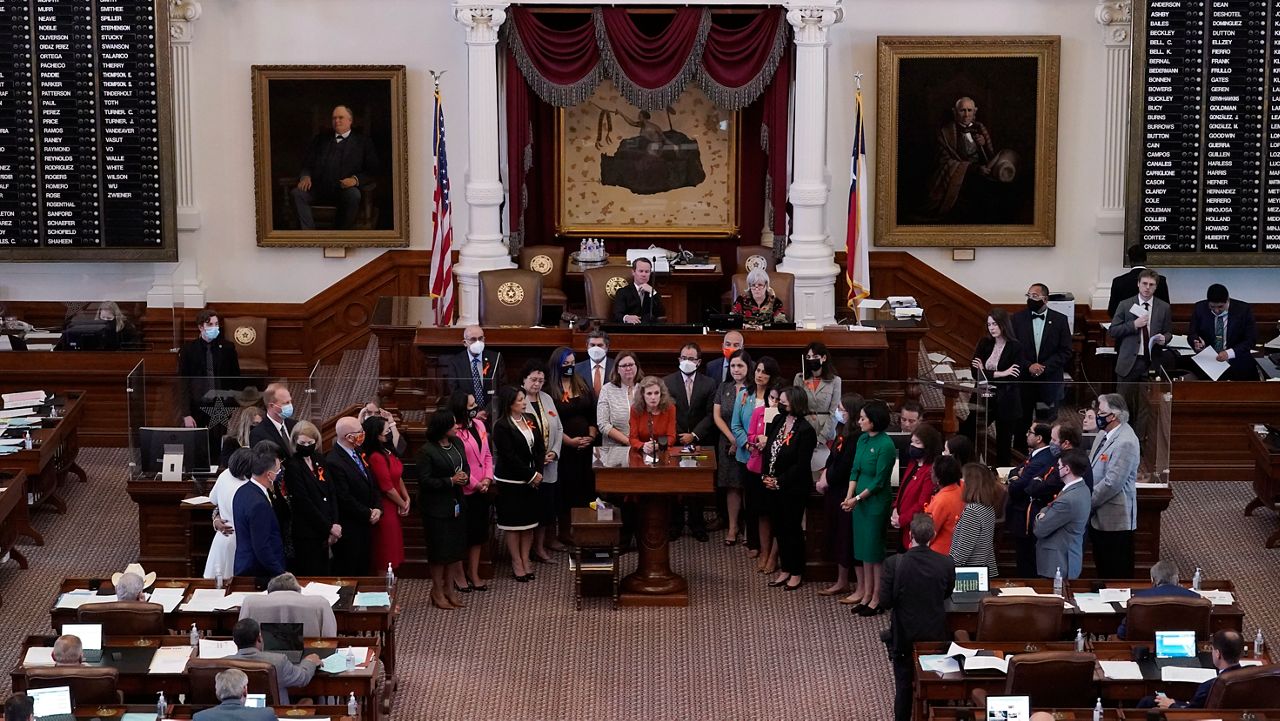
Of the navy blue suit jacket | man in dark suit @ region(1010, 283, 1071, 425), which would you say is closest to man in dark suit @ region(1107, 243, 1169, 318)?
man in dark suit @ region(1010, 283, 1071, 425)

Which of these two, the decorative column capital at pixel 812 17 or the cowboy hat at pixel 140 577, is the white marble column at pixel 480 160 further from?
the cowboy hat at pixel 140 577

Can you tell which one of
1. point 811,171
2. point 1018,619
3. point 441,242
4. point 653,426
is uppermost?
point 811,171

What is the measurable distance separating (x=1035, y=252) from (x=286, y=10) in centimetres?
767

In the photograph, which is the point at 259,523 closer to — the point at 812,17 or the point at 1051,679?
the point at 1051,679

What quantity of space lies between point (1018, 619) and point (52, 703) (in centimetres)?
524

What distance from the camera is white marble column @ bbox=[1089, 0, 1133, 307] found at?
719 inches

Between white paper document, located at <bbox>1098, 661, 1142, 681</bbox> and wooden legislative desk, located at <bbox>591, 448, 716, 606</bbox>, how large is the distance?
140 inches

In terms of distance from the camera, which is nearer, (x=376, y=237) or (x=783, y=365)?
(x=783, y=365)

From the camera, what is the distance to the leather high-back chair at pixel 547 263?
1831 cm

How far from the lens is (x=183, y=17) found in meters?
18.2

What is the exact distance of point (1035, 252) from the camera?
1880cm

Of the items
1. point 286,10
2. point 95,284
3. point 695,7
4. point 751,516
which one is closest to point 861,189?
point 695,7

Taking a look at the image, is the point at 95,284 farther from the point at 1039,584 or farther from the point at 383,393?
the point at 1039,584

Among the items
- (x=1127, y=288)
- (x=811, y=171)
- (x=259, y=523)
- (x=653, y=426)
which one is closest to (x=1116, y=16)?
(x=1127, y=288)
